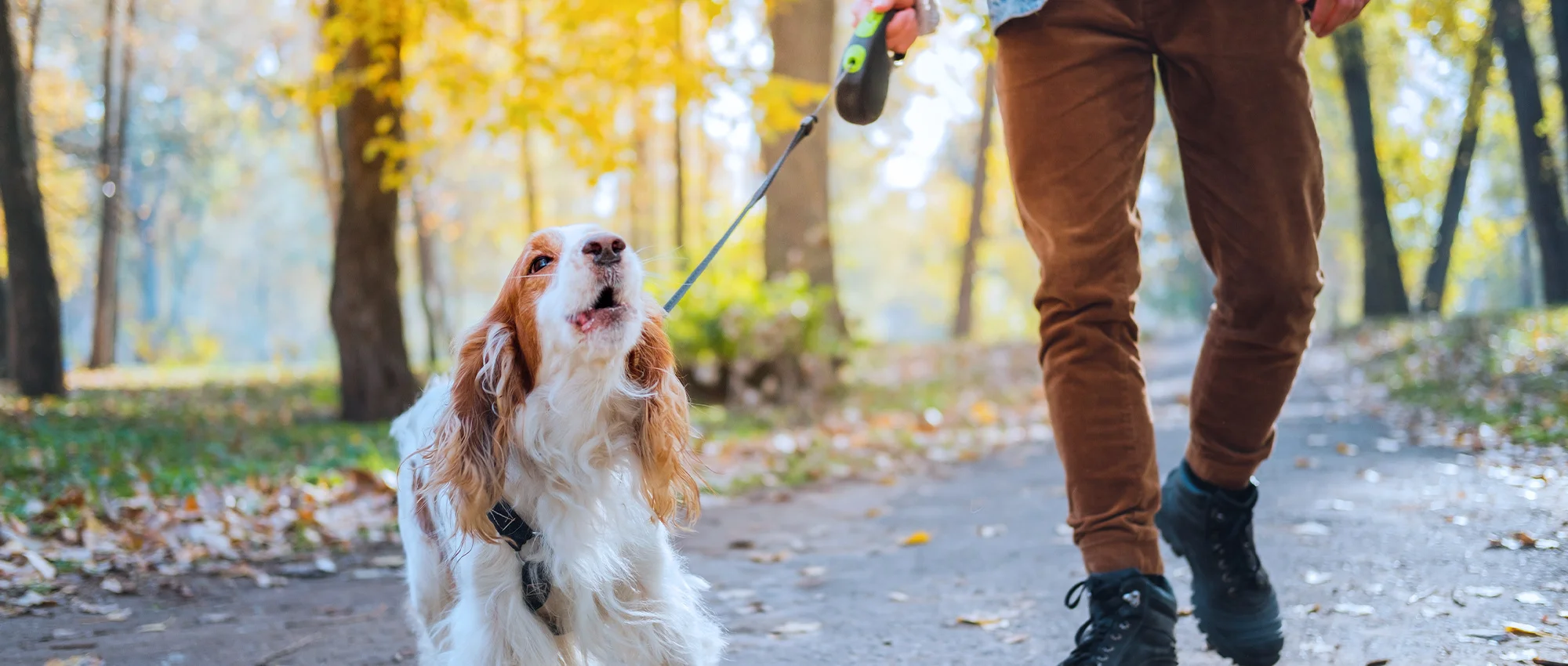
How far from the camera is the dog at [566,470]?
2271 mm

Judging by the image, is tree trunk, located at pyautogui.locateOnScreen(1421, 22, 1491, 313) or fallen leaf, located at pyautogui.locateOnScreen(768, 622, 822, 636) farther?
tree trunk, located at pyautogui.locateOnScreen(1421, 22, 1491, 313)

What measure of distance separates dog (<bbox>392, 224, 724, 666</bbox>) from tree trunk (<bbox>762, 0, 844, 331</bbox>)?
9427 millimetres

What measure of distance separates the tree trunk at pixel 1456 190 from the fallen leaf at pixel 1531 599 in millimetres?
13559

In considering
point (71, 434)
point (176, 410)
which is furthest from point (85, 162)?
point (71, 434)

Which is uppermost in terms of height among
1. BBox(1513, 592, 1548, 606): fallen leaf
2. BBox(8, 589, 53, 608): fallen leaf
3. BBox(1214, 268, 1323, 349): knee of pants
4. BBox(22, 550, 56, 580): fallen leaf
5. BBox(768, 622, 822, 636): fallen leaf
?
BBox(1214, 268, 1323, 349): knee of pants

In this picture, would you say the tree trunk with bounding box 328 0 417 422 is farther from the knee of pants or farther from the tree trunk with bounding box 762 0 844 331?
the knee of pants

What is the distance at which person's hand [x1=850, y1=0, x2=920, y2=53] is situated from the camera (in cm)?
255

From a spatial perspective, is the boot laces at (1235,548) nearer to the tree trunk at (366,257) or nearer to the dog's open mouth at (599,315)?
the dog's open mouth at (599,315)

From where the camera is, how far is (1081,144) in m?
2.37

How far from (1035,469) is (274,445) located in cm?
517

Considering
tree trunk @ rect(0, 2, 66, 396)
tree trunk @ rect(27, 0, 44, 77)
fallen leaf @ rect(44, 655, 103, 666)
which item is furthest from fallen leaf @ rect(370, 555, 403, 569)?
tree trunk @ rect(27, 0, 44, 77)

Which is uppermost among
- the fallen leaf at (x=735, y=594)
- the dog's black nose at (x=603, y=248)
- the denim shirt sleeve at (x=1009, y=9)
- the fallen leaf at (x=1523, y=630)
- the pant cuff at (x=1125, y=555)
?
the denim shirt sleeve at (x=1009, y=9)

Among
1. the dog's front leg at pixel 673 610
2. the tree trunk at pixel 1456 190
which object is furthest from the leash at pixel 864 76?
the tree trunk at pixel 1456 190

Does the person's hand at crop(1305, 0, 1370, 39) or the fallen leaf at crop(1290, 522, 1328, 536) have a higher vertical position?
the person's hand at crop(1305, 0, 1370, 39)
